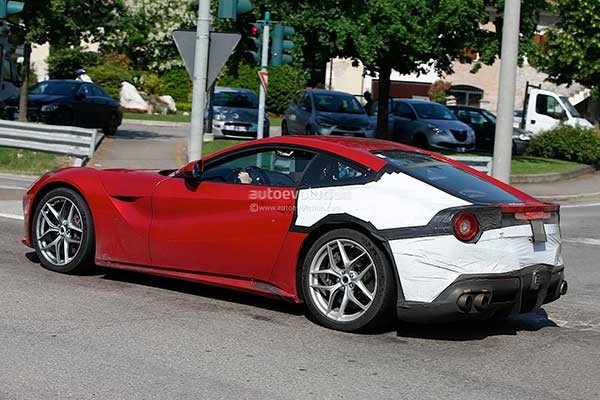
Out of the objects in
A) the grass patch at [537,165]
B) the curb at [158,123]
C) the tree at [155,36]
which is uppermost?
the tree at [155,36]

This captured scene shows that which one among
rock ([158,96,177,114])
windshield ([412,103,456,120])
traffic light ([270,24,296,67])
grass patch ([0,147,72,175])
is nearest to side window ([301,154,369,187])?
traffic light ([270,24,296,67])

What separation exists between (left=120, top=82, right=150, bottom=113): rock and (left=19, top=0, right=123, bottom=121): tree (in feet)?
57.2

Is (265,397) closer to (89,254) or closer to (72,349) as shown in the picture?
(72,349)

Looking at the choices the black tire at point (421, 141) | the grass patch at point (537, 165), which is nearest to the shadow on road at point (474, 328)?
the grass patch at point (537, 165)

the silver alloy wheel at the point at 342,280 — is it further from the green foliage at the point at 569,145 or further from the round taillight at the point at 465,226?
the green foliage at the point at 569,145

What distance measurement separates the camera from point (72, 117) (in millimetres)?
28484

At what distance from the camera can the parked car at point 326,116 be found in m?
28.0

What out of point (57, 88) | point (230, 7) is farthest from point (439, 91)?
point (230, 7)

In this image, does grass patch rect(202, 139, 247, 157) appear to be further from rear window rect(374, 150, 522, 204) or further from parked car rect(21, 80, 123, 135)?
rear window rect(374, 150, 522, 204)

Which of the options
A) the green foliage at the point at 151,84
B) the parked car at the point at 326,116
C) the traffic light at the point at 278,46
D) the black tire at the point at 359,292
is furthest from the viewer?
the green foliage at the point at 151,84

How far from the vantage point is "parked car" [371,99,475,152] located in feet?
95.7

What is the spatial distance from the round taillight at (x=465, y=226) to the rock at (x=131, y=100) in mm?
37963

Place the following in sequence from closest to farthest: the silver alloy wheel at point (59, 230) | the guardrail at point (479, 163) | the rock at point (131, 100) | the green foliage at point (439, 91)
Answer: the silver alloy wheel at point (59, 230) < the guardrail at point (479, 163) < the rock at point (131, 100) < the green foliage at point (439, 91)

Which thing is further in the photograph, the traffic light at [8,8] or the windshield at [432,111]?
the windshield at [432,111]
